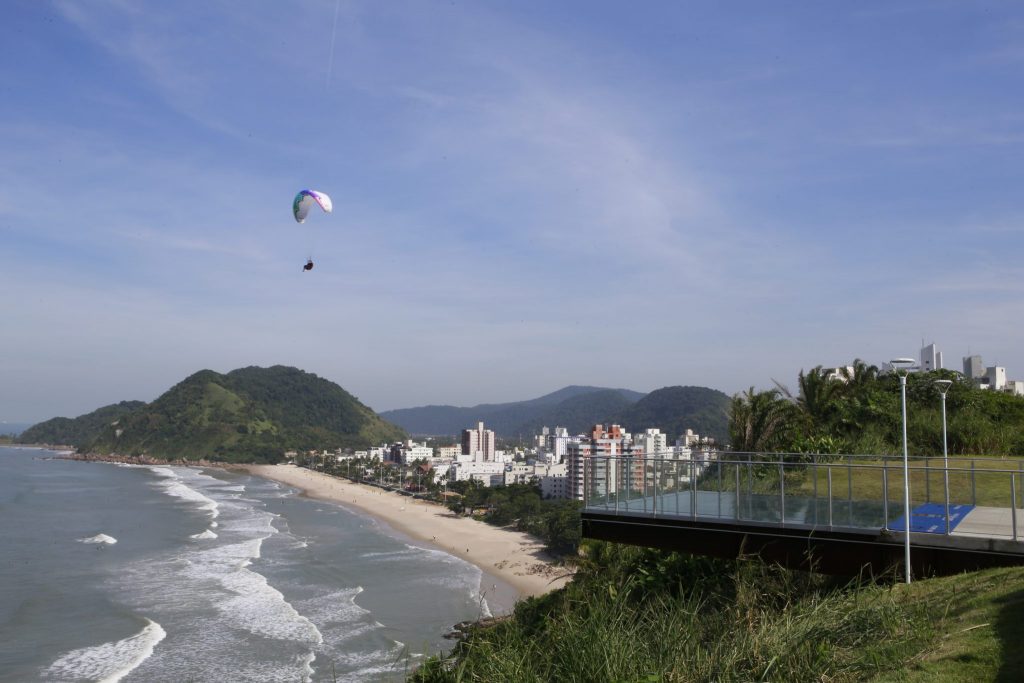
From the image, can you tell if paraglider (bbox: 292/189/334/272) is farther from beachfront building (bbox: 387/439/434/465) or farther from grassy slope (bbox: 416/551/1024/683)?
beachfront building (bbox: 387/439/434/465)

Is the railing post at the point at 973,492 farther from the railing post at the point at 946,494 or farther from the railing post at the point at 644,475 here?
the railing post at the point at 644,475

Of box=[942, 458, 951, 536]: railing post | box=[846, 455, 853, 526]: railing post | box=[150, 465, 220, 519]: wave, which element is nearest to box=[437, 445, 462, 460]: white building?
box=[150, 465, 220, 519]: wave

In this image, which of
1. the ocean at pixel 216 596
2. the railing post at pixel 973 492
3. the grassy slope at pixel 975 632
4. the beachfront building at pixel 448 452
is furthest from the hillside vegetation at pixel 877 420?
the beachfront building at pixel 448 452

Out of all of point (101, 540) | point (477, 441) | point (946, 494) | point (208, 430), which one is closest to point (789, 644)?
point (946, 494)

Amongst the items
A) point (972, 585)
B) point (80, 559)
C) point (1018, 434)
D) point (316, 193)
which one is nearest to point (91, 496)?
point (80, 559)

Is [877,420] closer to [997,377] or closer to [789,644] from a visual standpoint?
[789,644]
